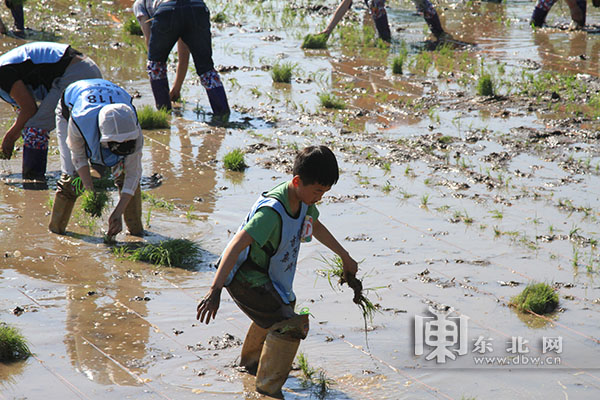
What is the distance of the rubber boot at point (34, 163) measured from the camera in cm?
659

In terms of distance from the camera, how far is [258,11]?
14164mm

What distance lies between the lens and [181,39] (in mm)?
8594

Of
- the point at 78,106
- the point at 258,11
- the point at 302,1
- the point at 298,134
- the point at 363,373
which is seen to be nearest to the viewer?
the point at 363,373

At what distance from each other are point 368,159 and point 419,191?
847mm

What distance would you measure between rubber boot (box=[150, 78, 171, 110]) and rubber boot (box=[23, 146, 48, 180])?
6.71 ft

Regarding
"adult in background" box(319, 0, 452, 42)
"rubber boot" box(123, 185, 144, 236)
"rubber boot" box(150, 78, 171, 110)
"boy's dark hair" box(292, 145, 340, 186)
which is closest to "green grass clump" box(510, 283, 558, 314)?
"boy's dark hair" box(292, 145, 340, 186)

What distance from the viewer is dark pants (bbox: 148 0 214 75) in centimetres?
812

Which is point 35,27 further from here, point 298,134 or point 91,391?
point 91,391

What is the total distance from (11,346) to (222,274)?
3.97 ft

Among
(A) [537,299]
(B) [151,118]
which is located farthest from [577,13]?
(A) [537,299]

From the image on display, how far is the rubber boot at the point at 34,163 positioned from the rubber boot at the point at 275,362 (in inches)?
142

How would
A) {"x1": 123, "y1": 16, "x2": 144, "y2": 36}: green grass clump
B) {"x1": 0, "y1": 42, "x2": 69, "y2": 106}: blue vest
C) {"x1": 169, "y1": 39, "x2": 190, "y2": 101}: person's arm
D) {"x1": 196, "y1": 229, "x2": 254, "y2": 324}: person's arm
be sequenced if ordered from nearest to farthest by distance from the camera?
{"x1": 196, "y1": 229, "x2": 254, "y2": 324}: person's arm
{"x1": 0, "y1": 42, "x2": 69, "y2": 106}: blue vest
{"x1": 169, "y1": 39, "x2": 190, "y2": 101}: person's arm
{"x1": 123, "y1": 16, "x2": 144, "y2": 36}: green grass clump

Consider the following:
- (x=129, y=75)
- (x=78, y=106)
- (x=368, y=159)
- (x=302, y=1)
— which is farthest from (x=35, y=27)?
(x=78, y=106)

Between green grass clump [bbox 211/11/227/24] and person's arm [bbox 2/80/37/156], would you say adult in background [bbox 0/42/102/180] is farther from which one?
green grass clump [bbox 211/11/227/24]
